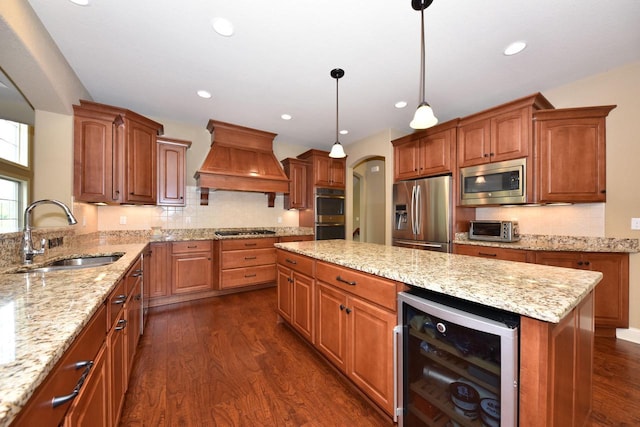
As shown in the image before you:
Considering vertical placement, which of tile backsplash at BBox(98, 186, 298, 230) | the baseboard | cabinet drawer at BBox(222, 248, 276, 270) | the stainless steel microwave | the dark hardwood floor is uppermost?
the stainless steel microwave

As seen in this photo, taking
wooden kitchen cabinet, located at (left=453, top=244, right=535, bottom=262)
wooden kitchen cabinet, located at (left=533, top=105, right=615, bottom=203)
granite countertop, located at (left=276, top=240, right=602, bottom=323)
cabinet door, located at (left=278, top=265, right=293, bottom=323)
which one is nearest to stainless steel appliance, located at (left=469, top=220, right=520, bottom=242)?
wooden kitchen cabinet, located at (left=453, top=244, right=535, bottom=262)

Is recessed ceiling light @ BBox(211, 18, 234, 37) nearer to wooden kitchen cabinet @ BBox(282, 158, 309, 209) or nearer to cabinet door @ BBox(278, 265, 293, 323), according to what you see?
cabinet door @ BBox(278, 265, 293, 323)

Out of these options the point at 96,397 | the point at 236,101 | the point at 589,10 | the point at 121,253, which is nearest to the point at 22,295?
the point at 96,397

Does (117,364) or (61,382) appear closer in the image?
(61,382)

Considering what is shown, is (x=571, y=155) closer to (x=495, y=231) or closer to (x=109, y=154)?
(x=495, y=231)

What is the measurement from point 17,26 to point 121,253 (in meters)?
1.63

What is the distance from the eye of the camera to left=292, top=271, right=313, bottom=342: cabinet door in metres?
2.04

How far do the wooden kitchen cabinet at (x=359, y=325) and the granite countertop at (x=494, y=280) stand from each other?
11 cm

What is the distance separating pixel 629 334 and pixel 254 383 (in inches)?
137

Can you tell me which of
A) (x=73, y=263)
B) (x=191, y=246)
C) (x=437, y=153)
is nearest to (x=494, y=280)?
(x=437, y=153)

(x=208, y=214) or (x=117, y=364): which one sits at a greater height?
(x=208, y=214)

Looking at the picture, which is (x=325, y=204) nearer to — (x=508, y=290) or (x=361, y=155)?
(x=361, y=155)

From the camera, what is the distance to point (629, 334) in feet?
7.73

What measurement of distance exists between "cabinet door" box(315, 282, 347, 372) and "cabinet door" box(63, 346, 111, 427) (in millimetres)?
1253
